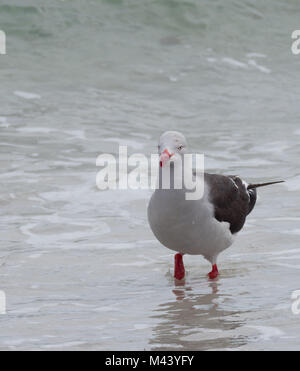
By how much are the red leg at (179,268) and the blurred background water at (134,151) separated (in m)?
0.09

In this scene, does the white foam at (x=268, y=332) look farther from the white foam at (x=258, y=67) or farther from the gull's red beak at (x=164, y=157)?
the white foam at (x=258, y=67)

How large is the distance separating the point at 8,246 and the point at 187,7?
1267cm

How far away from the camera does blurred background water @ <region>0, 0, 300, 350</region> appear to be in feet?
19.0

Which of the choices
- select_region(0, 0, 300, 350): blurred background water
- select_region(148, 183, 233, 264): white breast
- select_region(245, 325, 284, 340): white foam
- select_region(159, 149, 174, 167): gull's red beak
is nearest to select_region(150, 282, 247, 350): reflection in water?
select_region(0, 0, 300, 350): blurred background water

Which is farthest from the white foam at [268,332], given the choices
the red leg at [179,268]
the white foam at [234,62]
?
the white foam at [234,62]

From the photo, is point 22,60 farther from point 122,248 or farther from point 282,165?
point 122,248

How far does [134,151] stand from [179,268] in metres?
5.34

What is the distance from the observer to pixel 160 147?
6258mm

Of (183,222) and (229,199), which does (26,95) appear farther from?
(183,222)

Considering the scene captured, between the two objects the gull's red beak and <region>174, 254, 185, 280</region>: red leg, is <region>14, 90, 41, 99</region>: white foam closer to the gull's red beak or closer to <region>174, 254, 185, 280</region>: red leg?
<region>174, 254, 185, 280</region>: red leg

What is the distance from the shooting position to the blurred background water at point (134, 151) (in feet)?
19.0

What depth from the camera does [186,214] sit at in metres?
6.32
